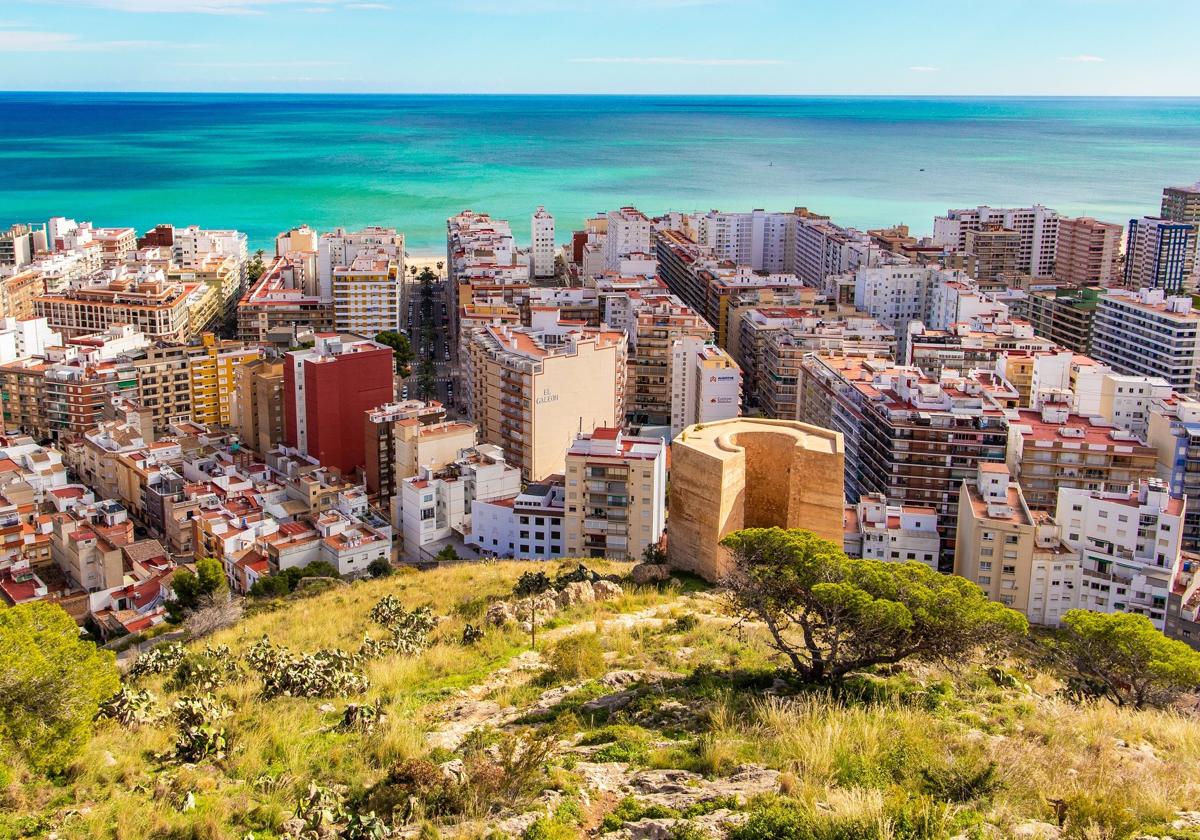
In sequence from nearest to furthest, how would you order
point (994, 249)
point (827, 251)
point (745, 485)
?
1. point (745, 485)
2. point (827, 251)
3. point (994, 249)

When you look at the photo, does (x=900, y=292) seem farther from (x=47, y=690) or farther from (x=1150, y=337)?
(x=47, y=690)

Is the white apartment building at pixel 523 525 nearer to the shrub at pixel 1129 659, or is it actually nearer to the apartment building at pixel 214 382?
the shrub at pixel 1129 659

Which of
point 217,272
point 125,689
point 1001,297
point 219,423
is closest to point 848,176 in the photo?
point 1001,297

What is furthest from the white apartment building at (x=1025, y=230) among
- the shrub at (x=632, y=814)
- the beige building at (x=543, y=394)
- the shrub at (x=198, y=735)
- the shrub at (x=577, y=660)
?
the shrub at (x=632, y=814)

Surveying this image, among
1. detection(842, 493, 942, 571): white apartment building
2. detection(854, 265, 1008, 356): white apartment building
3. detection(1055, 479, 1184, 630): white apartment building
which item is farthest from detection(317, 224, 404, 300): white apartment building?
detection(1055, 479, 1184, 630): white apartment building

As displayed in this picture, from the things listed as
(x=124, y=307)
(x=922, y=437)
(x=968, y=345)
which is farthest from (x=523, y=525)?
(x=124, y=307)

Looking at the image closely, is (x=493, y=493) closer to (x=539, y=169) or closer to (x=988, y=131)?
(x=539, y=169)
